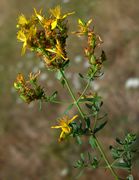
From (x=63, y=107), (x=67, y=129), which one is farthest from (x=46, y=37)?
(x=63, y=107)

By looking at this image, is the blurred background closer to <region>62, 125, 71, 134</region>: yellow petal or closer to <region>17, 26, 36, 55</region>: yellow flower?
<region>62, 125, 71, 134</region>: yellow petal

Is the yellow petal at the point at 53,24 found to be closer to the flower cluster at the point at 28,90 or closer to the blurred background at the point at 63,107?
the flower cluster at the point at 28,90

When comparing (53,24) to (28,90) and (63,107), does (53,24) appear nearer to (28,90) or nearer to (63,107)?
(28,90)

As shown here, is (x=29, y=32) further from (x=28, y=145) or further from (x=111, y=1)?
(x=111, y=1)

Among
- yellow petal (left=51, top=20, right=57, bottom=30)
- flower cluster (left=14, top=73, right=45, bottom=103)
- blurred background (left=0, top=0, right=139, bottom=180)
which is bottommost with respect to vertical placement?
flower cluster (left=14, top=73, right=45, bottom=103)

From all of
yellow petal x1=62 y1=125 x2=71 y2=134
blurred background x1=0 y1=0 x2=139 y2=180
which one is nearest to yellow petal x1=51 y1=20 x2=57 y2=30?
yellow petal x1=62 y1=125 x2=71 y2=134
